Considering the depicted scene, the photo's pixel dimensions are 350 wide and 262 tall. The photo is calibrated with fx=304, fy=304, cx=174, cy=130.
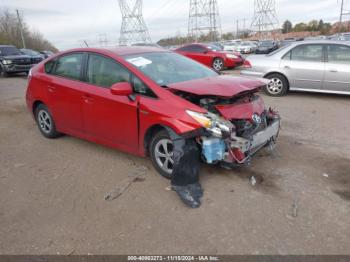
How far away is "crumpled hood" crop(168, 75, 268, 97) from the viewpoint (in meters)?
3.55

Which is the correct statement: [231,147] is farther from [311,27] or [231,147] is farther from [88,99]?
[311,27]

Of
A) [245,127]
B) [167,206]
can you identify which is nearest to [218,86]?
[245,127]

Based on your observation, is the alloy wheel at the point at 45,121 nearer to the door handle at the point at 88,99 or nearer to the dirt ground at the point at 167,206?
the dirt ground at the point at 167,206

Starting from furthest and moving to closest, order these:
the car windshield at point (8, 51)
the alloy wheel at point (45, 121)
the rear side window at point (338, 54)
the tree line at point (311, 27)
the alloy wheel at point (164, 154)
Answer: the tree line at point (311, 27) → the car windshield at point (8, 51) → the rear side window at point (338, 54) → the alloy wheel at point (45, 121) → the alloy wheel at point (164, 154)

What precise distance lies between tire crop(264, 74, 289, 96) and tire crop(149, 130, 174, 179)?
552 cm

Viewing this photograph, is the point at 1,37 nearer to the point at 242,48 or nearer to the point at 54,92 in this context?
the point at 242,48

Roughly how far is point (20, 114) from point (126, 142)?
15.3 ft

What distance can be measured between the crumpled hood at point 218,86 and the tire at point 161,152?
601 millimetres

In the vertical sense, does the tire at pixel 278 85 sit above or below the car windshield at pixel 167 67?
below

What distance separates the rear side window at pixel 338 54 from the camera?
295 inches

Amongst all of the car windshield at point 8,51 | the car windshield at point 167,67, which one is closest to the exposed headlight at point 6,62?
the car windshield at point 8,51

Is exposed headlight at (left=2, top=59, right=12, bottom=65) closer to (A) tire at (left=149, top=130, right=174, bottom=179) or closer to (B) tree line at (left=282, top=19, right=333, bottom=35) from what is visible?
(A) tire at (left=149, top=130, right=174, bottom=179)

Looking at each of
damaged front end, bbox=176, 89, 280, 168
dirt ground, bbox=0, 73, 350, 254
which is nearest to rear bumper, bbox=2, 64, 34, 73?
dirt ground, bbox=0, 73, 350, 254

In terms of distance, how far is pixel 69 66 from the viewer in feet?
15.6
